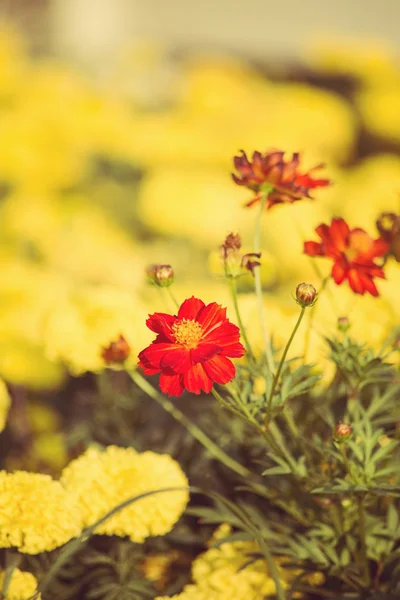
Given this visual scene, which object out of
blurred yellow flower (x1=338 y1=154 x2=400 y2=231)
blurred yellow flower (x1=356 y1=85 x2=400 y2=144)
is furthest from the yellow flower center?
blurred yellow flower (x1=356 y1=85 x2=400 y2=144)

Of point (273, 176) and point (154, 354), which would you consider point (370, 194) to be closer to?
point (273, 176)

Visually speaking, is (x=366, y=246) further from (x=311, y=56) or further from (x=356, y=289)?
(x=311, y=56)

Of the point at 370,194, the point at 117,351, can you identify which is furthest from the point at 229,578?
the point at 370,194

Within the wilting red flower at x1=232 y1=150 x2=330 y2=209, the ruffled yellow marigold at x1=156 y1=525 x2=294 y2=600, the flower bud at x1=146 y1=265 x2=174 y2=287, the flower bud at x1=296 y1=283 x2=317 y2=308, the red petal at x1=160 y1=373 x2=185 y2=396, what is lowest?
the ruffled yellow marigold at x1=156 y1=525 x2=294 y2=600

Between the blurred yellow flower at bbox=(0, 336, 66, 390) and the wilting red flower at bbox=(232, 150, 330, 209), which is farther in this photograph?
the blurred yellow flower at bbox=(0, 336, 66, 390)

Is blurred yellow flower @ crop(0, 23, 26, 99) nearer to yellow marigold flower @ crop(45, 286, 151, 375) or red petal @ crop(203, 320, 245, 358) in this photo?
yellow marigold flower @ crop(45, 286, 151, 375)

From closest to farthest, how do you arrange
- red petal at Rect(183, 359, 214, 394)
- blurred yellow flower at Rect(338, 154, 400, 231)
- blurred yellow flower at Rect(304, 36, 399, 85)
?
red petal at Rect(183, 359, 214, 394), blurred yellow flower at Rect(338, 154, 400, 231), blurred yellow flower at Rect(304, 36, 399, 85)

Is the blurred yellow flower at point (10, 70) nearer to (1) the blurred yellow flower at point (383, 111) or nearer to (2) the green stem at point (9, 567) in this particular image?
(1) the blurred yellow flower at point (383, 111)
